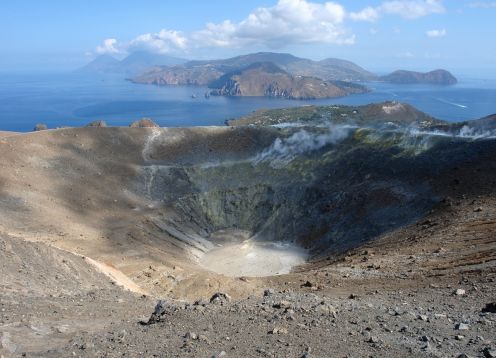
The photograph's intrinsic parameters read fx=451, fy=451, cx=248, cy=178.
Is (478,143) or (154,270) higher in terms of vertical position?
(478,143)

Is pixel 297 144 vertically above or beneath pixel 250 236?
above

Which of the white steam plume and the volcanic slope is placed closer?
the volcanic slope

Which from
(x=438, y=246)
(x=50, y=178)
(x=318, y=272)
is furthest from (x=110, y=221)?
(x=438, y=246)

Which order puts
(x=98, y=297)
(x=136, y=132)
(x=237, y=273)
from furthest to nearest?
(x=136, y=132) → (x=237, y=273) → (x=98, y=297)

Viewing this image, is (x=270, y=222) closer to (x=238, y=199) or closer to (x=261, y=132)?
(x=238, y=199)

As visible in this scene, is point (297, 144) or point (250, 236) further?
point (297, 144)

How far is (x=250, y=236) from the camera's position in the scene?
175ft

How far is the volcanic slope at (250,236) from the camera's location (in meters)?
15.8

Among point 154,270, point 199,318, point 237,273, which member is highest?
Answer: point 199,318

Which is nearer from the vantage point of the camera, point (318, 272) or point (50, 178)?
point (318, 272)

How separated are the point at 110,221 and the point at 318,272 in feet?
82.6

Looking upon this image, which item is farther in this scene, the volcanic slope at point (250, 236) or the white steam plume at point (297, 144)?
the white steam plume at point (297, 144)

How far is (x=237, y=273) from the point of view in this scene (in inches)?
1737

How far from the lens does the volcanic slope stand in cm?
1577
